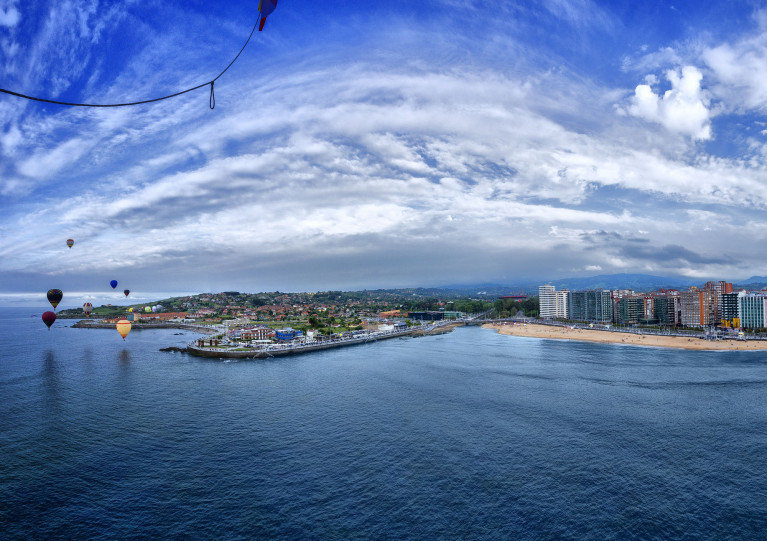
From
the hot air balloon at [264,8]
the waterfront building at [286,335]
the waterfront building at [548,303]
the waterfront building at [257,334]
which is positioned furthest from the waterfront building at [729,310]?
the hot air balloon at [264,8]

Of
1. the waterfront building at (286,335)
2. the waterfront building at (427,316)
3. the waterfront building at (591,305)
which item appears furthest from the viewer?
the waterfront building at (427,316)

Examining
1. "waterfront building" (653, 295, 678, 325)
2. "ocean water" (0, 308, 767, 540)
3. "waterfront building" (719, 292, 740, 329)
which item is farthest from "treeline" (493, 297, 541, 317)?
"ocean water" (0, 308, 767, 540)

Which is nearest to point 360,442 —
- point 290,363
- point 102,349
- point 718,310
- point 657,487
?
point 657,487

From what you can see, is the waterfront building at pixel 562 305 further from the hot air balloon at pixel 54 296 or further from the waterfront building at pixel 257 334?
the hot air balloon at pixel 54 296

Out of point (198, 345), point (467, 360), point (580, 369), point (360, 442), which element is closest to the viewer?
point (360, 442)

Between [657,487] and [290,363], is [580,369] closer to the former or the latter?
[657,487]

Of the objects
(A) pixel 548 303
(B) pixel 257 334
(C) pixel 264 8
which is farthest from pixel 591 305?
(C) pixel 264 8
